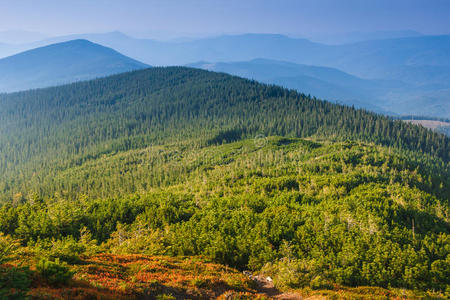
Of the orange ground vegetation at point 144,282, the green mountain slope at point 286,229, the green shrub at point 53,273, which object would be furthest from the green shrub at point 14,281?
the green mountain slope at point 286,229

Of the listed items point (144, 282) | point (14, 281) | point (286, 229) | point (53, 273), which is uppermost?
point (14, 281)

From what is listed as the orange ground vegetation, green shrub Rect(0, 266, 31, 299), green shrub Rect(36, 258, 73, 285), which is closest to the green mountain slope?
the orange ground vegetation

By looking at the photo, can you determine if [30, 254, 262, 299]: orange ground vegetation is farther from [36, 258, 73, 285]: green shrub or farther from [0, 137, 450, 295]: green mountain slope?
[0, 137, 450, 295]: green mountain slope

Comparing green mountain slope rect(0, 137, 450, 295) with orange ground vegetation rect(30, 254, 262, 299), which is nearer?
orange ground vegetation rect(30, 254, 262, 299)

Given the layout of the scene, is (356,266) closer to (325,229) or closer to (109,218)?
(325,229)

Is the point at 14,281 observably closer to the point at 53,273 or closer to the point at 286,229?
the point at 53,273

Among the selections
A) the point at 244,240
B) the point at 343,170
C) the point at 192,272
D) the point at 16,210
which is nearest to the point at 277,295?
the point at 192,272

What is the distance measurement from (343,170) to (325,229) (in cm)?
8288

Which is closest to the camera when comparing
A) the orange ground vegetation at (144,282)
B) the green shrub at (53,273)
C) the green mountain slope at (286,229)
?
the orange ground vegetation at (144,282)

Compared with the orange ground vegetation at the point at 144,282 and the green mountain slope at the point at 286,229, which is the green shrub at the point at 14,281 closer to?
the orange ground vegetation at the point at 144,282

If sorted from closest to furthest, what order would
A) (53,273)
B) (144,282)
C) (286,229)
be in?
(53,273) → (144,282) → (286,229)

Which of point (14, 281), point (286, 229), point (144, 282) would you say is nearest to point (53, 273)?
point (14, 281)

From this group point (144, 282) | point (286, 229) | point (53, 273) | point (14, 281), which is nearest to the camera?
point (14, 281)

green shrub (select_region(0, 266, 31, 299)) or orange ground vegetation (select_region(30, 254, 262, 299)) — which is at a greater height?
green shrub (select_region(0, 266, 31, 299))
